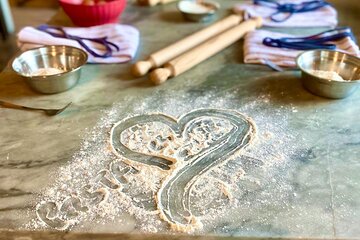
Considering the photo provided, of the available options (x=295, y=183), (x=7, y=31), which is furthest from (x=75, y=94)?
(x=7, y=31)

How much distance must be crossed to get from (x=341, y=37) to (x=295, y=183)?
0.53 m

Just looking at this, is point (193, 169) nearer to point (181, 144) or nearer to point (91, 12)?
point (181, 144)

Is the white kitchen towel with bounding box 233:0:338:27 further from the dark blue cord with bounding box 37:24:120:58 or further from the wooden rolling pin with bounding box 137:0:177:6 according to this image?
the dark blue cord with bounding box 37:24:120:58

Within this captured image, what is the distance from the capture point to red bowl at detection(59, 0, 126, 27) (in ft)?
3.64

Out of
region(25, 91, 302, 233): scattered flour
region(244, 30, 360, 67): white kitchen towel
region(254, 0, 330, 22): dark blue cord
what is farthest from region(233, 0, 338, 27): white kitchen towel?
region(25, 91, 302, 233): scattered flour

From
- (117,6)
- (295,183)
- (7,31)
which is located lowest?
(7,31)

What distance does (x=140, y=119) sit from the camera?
2.61 feet

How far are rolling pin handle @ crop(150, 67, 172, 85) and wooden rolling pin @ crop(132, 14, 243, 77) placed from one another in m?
0.03

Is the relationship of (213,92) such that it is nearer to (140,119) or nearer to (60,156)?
(140,119)

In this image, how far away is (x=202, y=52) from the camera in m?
0.98

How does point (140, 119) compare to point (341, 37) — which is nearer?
point (140, 119)

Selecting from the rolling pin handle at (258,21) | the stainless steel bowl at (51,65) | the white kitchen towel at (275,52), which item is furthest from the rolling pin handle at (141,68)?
the rolling pin handle at (258,21)

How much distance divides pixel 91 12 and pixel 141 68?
0.95 feet

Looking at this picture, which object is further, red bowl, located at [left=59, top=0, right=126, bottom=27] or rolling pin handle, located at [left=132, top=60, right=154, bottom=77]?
red bowl, located at [left=59, top=0, right=126, bottom=27]
